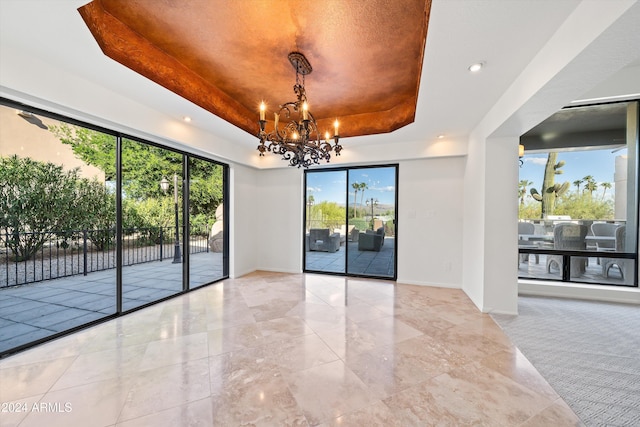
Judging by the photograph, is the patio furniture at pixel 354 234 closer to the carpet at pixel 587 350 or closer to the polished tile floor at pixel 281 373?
the polished tile floor at pixel 281 373

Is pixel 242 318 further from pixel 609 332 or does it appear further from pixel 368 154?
pixel 609 332

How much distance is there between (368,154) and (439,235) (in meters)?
1.92

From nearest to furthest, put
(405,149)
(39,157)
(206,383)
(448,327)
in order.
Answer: (206,383)
(39,157)
(448,327)
(405,149)

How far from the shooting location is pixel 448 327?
2.80 meters

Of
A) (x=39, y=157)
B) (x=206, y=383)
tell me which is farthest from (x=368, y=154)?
(x=39, y=157)

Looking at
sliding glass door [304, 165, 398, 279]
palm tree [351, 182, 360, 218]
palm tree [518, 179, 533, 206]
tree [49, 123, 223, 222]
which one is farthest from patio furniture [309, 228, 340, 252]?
palm tree [518, 179, 533, 206]

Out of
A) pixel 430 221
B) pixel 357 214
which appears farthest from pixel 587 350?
pixel 357 214

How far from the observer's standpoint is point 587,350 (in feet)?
7.61

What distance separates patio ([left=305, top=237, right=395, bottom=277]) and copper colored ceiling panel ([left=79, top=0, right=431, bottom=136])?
9.61 ft

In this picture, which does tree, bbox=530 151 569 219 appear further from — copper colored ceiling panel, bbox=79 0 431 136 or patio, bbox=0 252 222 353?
patio, bbox=0 252 222 353

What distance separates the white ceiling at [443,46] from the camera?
1509 mm

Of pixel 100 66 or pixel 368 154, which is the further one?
pixel 368 154

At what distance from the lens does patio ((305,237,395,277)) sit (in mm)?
5011

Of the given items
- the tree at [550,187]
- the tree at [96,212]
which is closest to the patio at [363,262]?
the tree at [550,187]
